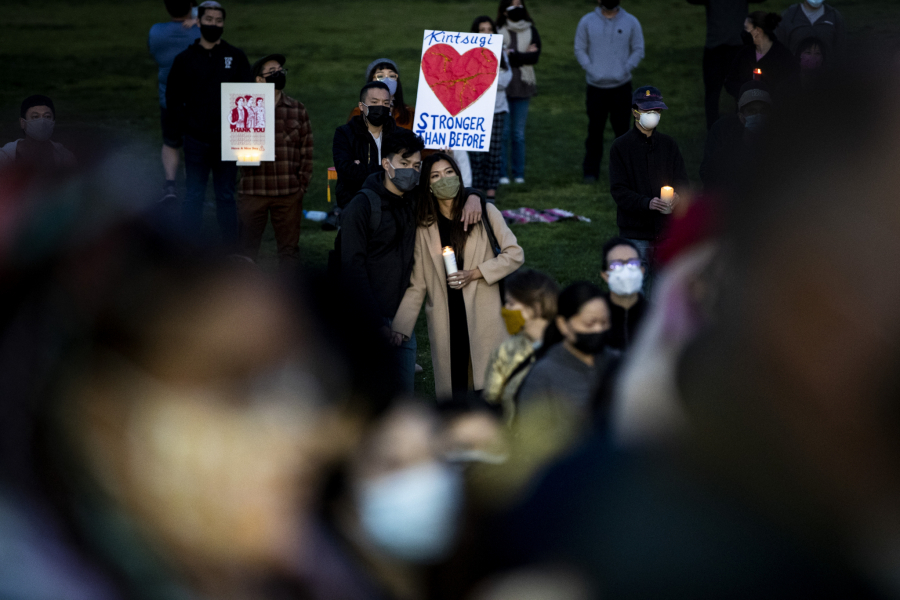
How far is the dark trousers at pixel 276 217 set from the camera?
794cm

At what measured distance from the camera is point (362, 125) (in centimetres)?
694

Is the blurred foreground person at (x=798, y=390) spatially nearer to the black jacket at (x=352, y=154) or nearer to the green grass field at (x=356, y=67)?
the black jacket at (x=352, y=154)

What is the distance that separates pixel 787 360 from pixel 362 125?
18.7 feet

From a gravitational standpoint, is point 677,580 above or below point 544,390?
above

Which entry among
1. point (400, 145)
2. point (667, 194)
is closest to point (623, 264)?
point (400, 145)

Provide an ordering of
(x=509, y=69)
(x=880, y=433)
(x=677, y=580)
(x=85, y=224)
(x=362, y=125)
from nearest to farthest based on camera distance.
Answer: (x=880, y=433) < (x=677, y=580) < (x=85, y=224) < (x=362, y=125) < (x=509, y=69)

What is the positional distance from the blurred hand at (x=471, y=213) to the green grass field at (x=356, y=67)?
1.75m

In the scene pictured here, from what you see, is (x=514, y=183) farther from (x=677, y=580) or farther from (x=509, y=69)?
(x=677, y=580)

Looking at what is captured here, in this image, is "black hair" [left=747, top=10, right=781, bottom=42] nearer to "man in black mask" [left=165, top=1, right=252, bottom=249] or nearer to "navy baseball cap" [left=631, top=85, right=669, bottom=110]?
"navy baseball cap" [left=631, top=85, right=669, bottom=110]

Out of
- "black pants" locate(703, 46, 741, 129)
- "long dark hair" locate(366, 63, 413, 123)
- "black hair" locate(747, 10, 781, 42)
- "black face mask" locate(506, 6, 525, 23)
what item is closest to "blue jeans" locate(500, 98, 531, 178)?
"black face mask" locate(506, 6, 525, 23)

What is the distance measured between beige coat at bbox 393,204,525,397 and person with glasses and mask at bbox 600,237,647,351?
44.3 inches

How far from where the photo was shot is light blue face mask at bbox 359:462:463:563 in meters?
2.45

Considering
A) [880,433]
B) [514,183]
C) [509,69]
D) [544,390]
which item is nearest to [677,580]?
[880,433]

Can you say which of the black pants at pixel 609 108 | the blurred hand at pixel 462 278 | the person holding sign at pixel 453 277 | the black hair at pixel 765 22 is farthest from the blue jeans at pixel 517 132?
the blurred hand at pixel 462 278
